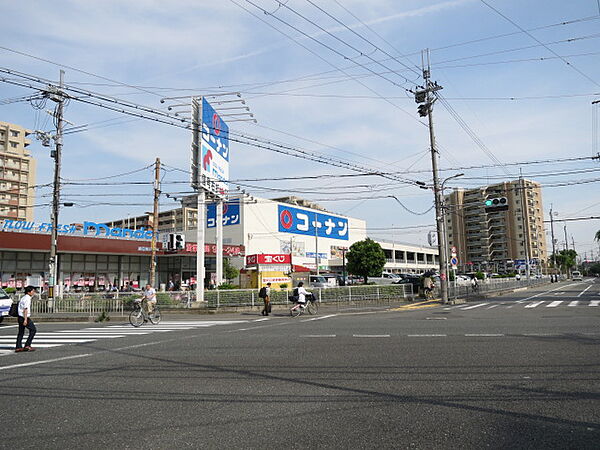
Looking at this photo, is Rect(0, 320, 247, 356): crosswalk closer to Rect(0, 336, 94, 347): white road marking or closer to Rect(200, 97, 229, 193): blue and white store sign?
Rect(0, 336, 94, 347): white road marking

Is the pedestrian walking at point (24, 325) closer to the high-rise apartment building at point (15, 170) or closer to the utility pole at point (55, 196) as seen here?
the utility pole at point (55, 196)

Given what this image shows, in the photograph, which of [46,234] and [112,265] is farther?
[112,265]

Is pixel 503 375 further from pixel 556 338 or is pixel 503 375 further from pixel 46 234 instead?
pixel 46 234

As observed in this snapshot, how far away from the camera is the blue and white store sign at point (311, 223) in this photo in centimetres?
6412

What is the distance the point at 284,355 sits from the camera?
30.9 ft

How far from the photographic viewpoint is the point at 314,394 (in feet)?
20.2

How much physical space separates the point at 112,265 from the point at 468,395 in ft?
133

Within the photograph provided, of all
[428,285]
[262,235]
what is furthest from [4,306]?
[262,235]

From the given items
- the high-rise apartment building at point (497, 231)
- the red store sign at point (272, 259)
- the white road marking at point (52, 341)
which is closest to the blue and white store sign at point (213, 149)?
the red store sign at point (272, 259)

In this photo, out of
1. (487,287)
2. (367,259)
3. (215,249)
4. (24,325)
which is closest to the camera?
(24,325)

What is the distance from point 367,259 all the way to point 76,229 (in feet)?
91.5

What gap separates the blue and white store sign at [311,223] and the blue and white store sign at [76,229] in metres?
25.8

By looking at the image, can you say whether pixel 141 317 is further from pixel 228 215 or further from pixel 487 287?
pixel 228 215

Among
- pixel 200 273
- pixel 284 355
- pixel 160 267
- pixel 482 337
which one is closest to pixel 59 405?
pixel 284 355
